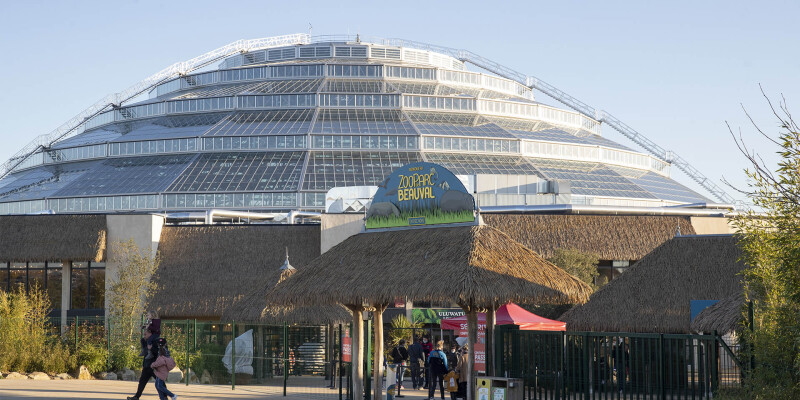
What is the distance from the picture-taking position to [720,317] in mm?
28125

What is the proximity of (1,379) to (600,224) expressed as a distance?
1032 inches

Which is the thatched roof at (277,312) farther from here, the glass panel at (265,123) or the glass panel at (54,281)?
the glass panel at (265,123)

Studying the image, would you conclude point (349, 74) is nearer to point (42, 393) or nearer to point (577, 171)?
point (577, 171)

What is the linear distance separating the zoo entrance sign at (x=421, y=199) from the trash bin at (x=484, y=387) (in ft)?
12.3

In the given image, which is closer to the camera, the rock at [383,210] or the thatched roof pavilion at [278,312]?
the rock at [383,210]

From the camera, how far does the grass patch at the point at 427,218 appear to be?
74.4ft

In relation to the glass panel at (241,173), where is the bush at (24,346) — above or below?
below

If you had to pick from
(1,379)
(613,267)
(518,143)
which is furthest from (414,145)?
(1,379)

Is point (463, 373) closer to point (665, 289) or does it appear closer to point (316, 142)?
point (665, 289)

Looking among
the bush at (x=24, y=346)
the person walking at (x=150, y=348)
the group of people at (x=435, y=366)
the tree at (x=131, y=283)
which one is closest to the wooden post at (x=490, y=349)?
the group of people at (x=435, y=366)

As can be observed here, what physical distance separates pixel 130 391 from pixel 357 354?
7436 millimetres

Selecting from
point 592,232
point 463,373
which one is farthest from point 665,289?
point 592,232

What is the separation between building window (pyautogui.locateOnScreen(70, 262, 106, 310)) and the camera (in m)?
45.3

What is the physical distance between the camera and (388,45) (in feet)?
269
